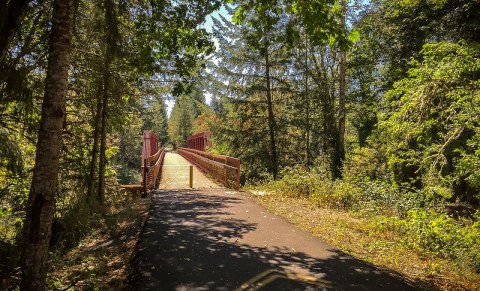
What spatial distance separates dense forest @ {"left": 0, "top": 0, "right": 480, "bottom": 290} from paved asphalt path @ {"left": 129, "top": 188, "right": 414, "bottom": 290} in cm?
134

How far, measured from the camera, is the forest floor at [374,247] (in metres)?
5.04

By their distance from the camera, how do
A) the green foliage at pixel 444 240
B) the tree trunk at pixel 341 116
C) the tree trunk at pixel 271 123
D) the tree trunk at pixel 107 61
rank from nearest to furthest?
the tree trunk at pixel 107 61, the green foliage at pixel 444 240, the tree trunk at pixel 341 116, the tree trunk at pixel 271 123

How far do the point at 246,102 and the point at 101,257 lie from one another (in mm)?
14714

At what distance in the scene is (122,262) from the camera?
5.51 m

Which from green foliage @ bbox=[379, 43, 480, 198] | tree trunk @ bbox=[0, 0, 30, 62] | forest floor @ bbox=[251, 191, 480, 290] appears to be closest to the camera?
tree trunk @ bbox=[0, 0, 30, 62]

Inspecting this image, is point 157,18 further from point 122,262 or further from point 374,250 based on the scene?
point 374,250

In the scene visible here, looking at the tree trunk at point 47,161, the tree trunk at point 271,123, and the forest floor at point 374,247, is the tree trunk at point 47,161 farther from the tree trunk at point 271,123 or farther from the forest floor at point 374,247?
the tree trunk at point 271,123

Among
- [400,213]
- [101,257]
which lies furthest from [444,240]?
[101,257]

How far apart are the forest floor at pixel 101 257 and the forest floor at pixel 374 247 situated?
3680 mm

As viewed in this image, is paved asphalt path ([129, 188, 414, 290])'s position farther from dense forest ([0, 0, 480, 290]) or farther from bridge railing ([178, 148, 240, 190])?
bridge railing ([178, 148, 240, 190])

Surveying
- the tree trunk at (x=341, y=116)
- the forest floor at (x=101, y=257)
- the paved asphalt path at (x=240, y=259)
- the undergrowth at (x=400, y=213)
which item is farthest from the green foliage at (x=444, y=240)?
the tree trunk at (x=341, y=116)

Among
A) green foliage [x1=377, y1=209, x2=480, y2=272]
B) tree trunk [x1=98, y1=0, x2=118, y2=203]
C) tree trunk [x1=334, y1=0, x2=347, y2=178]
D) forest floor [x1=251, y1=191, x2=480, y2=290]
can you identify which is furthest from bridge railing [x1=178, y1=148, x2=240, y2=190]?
green foliage [x1=377, y1=209, x2=480, y2=272]

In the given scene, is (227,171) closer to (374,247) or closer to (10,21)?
(374,247)

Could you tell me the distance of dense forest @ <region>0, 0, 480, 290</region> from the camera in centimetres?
436
